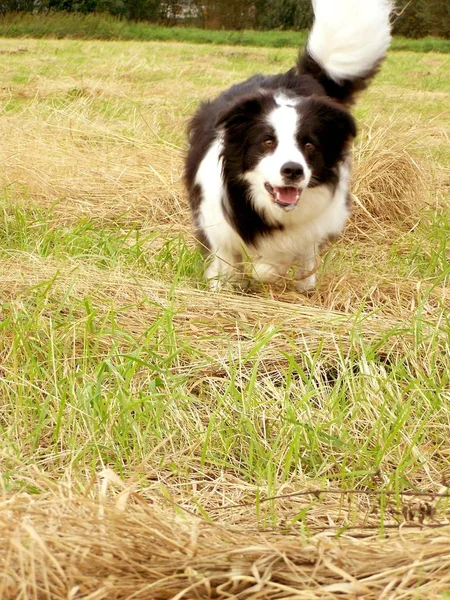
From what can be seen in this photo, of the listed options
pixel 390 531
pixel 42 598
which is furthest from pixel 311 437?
pixel 42 598

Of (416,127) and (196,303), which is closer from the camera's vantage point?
(196,303)

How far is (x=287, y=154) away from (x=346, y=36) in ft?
3.45

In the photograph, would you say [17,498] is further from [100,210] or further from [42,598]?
[100,210]

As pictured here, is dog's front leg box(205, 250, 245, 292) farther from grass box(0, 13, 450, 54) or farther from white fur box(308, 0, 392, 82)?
grass box(0, 13, 450, 54)

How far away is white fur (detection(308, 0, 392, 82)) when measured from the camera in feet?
13.1

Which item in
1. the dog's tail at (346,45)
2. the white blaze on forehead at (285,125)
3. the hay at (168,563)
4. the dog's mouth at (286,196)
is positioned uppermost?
the dog's tail at (346,45)

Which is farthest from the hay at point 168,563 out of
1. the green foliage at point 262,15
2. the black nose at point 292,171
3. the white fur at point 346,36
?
the green foliage at point 262,15

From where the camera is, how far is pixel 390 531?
1808mm

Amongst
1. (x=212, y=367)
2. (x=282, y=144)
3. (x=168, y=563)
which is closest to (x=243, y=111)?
(x=282, y=144)

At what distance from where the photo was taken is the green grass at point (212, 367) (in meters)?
2.20

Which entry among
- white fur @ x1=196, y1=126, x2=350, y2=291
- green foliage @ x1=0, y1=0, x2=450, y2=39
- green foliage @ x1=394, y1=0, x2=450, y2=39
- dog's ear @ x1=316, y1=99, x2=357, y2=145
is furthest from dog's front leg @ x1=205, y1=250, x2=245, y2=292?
green foliage @ x1=394, y1=0, x2=450, y2=39

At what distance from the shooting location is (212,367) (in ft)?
8.84

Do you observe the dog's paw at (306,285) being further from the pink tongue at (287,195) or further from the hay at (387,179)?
the hay at (387,179)

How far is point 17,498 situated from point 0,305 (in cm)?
137
